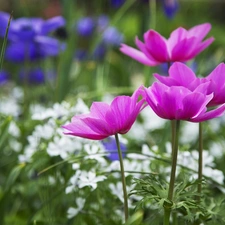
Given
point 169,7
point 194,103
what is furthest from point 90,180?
point 169,7

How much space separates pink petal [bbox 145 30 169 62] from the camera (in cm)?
84

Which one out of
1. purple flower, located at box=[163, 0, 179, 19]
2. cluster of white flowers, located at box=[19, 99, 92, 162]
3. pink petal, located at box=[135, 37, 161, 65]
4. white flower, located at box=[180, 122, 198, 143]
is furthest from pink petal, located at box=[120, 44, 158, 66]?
purple flower, located at box=[163, 0, 179, 19]

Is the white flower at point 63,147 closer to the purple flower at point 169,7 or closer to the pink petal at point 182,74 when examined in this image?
the pink petal at point 182,74

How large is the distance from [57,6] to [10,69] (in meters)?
1.83

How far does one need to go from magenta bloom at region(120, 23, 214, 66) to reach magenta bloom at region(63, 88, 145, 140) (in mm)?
166

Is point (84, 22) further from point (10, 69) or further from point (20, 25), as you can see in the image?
point (20, 25)

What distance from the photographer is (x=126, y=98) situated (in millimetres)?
688

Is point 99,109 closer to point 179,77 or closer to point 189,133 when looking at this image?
point 179,77

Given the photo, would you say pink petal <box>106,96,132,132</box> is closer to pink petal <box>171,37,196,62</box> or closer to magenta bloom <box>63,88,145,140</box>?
magenta bloom <box>63,88,145,140</box>

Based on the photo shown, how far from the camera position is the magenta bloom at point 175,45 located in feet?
2.79

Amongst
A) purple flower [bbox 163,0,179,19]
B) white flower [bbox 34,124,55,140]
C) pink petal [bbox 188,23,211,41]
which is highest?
purple flower [bbox 163,0,179,19]

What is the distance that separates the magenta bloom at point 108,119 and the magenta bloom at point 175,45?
166mm

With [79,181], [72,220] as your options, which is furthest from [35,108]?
[79,181]

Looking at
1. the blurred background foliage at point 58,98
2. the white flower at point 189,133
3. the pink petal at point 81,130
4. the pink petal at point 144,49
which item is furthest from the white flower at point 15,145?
the pink petal at point 81,130
